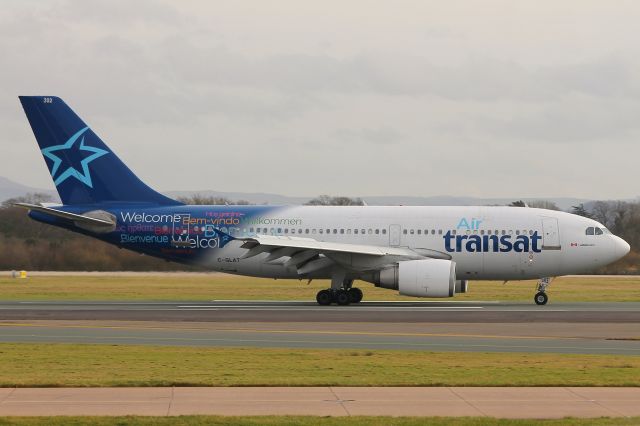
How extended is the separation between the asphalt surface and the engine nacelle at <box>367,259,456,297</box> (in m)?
0.67

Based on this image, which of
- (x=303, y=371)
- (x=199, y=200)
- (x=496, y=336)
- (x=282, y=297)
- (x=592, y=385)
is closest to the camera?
(x=592, y=385)

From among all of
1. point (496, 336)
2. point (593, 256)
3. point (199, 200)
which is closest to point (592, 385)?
point (496, 336)

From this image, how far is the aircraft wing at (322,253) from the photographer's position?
40125mm

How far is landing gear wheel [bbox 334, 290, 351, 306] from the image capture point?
41.2 meters

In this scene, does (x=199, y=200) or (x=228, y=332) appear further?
(x=199, y=200)

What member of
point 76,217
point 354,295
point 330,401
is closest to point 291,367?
point 330,401

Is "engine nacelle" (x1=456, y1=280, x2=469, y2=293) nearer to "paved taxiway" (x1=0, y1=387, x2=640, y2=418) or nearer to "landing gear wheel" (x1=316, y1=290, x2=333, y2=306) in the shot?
"landing gear wheel" (x1=316, y1=290, x2=333, y2=306)

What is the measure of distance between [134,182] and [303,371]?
26737mm

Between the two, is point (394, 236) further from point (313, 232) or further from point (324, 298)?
point (324, 298)

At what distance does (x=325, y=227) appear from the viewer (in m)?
43.2

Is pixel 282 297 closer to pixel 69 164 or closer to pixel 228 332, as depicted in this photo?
pixel 69 164

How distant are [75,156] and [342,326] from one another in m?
19.1

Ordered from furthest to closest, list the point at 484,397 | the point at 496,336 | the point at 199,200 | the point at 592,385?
the point at 199,200 < the point at 496,336 < the point at 592,385 < the point at 484,397

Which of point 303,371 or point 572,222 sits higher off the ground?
point 572,222
